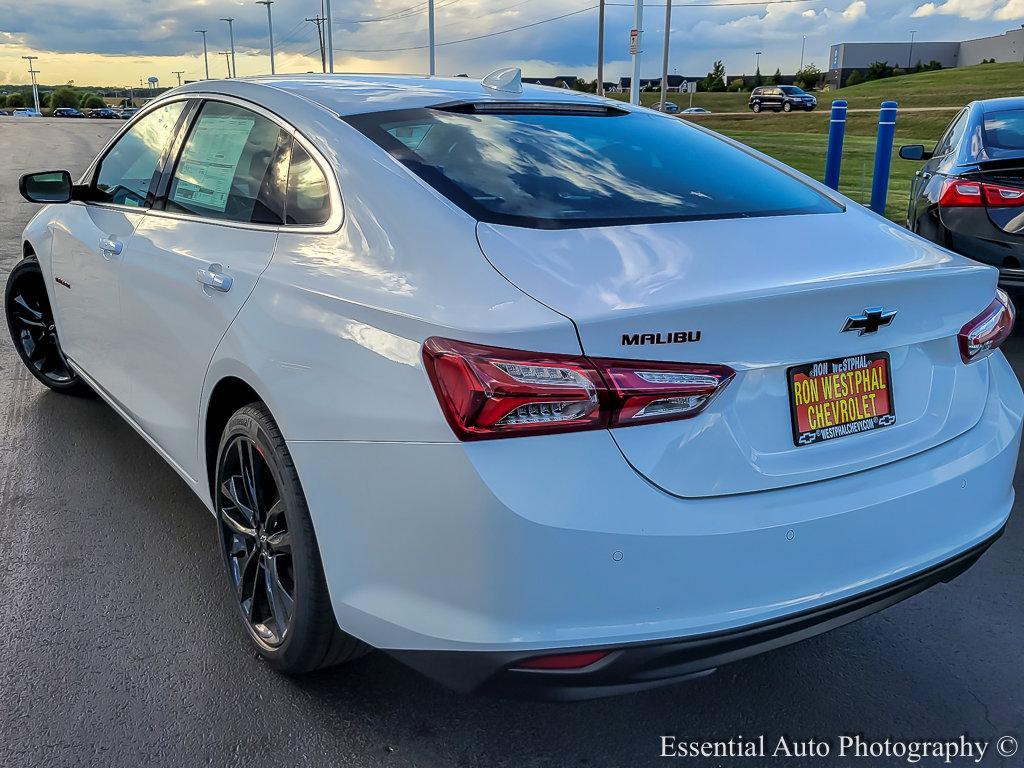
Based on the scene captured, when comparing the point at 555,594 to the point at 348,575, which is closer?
the point at 555,594

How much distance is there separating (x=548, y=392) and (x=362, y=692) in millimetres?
1263

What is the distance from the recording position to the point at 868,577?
2.25 meters

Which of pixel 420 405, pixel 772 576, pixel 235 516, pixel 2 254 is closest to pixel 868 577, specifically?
pixel 772 576

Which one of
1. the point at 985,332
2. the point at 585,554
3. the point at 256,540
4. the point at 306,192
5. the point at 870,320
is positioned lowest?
the point at 256,540

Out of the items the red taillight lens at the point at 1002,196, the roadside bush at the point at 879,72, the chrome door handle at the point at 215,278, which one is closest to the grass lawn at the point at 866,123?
the red taillight lens at the point at 1002,196

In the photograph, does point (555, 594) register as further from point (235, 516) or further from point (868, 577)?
point (235, 516)

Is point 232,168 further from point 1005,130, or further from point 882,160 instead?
point 882,160

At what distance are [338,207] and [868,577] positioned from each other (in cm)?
163

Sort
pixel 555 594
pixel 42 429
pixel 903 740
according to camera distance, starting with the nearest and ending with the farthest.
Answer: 1. pixel 555 594
2. pixel 903 740
3. pixel 42 429

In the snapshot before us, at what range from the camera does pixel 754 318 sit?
207 centimetres

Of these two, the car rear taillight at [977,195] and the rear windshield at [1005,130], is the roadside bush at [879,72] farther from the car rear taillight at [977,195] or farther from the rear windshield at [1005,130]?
the car rear taillight at [977,195]

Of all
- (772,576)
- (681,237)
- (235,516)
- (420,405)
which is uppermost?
(681,237)

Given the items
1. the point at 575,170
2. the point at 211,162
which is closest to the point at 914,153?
the point at 575,170

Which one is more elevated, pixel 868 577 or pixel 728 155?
pixel 728 155
